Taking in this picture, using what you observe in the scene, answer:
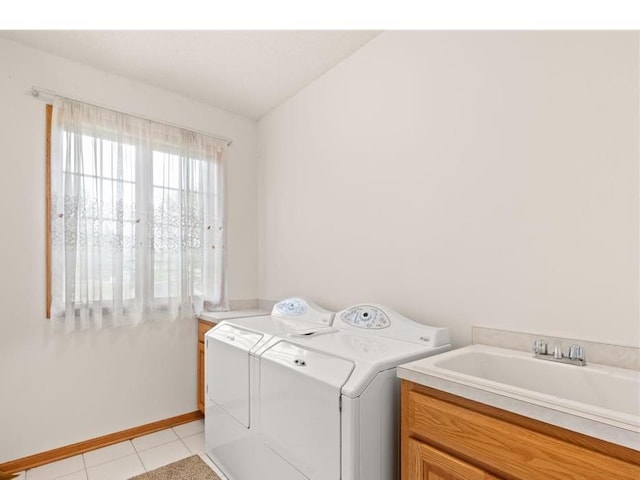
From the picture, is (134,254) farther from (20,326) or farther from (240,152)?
(240,152)

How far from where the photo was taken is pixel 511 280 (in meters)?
1.54

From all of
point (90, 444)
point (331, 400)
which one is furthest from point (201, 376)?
point (331, 400)

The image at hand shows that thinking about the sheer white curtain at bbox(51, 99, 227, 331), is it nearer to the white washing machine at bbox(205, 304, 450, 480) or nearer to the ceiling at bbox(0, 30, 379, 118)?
the ceiling at bbox(0, 30, 379, 118)

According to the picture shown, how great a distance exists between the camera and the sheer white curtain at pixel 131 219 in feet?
7.57

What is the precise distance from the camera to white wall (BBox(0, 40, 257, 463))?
2.15 m

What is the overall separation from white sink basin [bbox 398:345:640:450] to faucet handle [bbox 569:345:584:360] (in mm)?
37

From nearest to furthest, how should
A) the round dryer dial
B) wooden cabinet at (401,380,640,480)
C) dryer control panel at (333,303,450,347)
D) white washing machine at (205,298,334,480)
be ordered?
wooden cabinet at (401,380,640,480) → dryer control panel at (333,303,450,347) → white washing machine at (205,298,334,480) → the round dryer dial

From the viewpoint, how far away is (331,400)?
1.32 meters

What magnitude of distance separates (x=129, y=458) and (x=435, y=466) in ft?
6.85

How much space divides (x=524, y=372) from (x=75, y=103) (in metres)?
3.06

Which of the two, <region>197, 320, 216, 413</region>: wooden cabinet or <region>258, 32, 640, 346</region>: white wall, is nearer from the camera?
<region>258, 32, 640, 346</region>: white wall

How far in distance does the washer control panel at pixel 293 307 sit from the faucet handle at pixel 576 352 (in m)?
1.50

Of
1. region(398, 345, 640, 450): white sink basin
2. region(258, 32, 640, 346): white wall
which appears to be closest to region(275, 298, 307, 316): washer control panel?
region(258, 32, 640, 346): white wall
